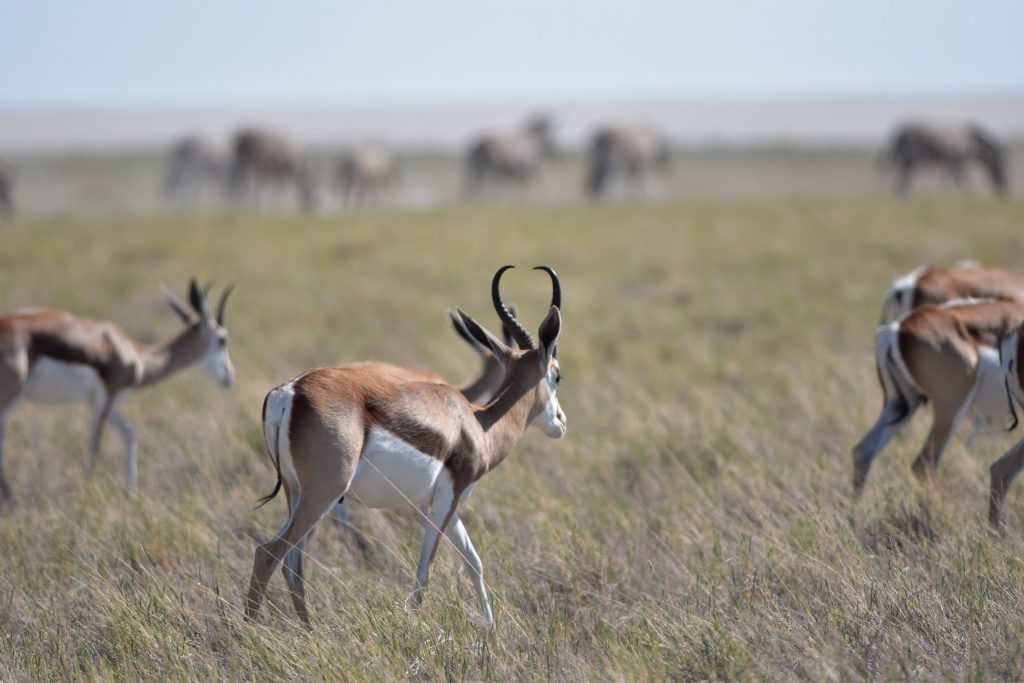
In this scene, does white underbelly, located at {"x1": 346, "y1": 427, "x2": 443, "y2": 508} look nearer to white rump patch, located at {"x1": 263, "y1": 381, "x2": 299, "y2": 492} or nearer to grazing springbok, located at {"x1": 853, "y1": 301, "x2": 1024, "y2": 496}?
white rump patch, located at {"x1": 263, "y1": 381, "x2": 299, "y2": 492}

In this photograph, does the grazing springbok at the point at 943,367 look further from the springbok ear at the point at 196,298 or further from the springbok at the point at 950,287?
the springbok ear at the point at 196,298

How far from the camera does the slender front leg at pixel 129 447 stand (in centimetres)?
721

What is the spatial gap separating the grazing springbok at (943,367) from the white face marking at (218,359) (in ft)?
→ 15.9

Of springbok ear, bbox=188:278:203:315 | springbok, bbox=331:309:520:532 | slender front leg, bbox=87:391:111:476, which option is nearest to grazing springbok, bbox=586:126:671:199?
springbok ear, bbox=188:278:203:315

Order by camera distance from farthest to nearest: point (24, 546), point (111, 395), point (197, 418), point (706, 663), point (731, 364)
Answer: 1. point (731, 364)
2. point (197, 418)
3. point (111, 395)
4. point (24, 546)
5. point (706, 663)

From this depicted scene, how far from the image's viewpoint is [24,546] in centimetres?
575

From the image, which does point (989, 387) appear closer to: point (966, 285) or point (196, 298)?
point (966, 285)

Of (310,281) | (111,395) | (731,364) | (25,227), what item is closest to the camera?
(111,395)

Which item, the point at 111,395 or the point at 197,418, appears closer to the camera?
the point at 111,395

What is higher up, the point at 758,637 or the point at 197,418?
the point at 758,637

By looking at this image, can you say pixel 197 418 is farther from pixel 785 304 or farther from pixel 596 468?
pixel 785 304

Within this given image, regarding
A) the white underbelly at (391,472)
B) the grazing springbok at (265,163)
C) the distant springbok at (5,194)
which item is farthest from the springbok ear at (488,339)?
the grazing springbok at (265,163)

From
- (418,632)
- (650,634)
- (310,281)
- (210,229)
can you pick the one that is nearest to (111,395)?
(418,632)

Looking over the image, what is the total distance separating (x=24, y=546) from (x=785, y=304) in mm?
9046
